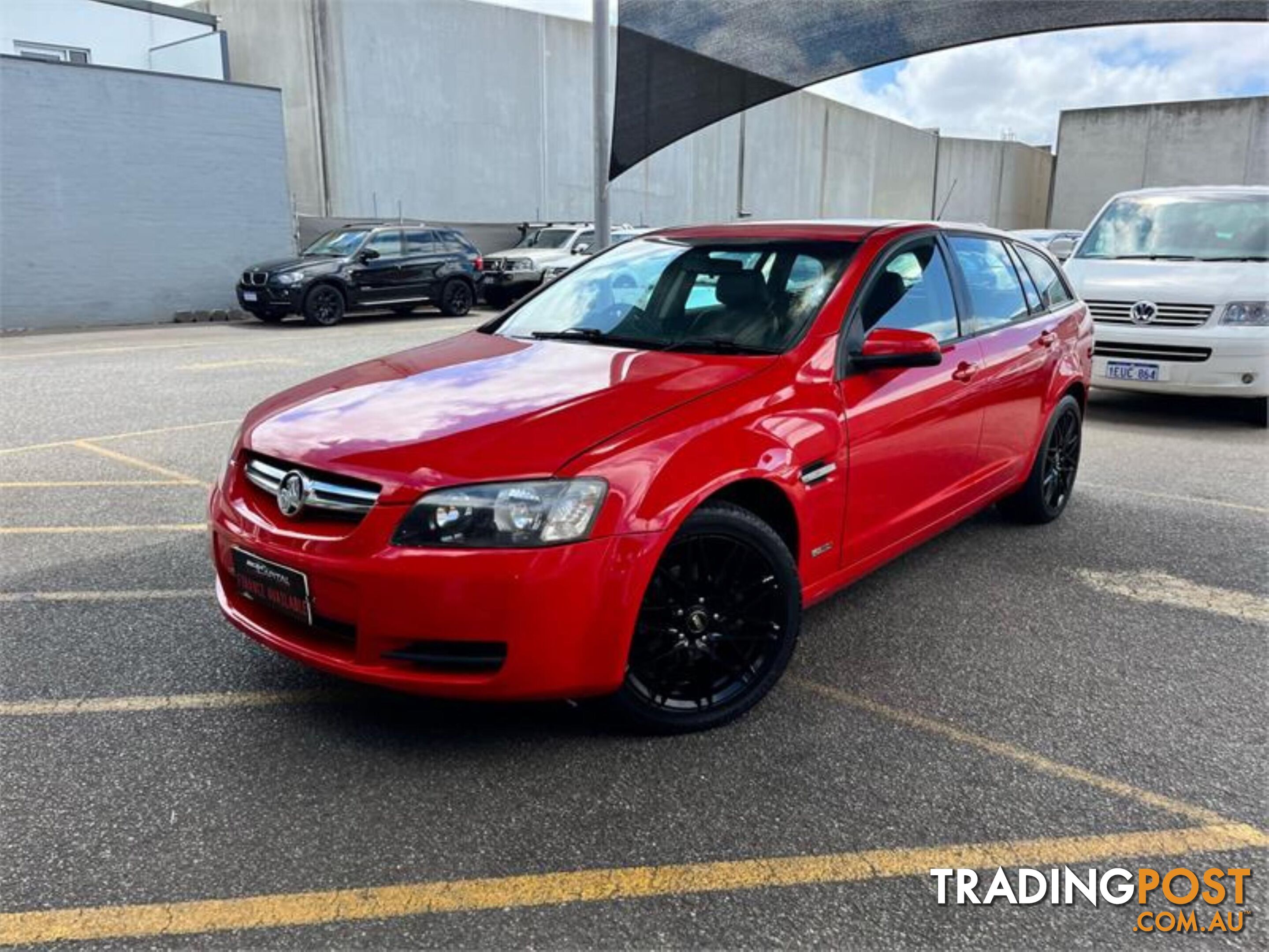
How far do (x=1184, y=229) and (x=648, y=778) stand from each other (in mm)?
8147

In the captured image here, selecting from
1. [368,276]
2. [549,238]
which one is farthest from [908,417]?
[549,238]

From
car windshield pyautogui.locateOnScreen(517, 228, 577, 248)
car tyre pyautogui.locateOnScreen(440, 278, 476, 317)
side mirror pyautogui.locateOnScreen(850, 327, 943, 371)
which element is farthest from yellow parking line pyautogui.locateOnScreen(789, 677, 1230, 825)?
car windshield pyautogui.locateOnScreen(517, 228, 577, 248)

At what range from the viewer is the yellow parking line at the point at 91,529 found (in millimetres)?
4875

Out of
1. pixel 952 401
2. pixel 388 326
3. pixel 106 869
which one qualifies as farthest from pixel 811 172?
pixel 106 869

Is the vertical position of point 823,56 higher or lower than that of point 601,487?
higher

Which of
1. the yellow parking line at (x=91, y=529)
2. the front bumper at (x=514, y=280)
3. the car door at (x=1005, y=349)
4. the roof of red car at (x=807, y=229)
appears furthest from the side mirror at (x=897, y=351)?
the front bumper at (x=514, y=280)

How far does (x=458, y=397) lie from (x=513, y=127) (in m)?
23.7

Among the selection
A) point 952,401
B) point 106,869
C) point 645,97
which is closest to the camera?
point 106,869

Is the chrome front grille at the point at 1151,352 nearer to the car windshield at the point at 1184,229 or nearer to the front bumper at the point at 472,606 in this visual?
the car windshield at the point at 1184,229

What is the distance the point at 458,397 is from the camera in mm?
3104

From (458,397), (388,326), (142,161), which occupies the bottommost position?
(388,326)

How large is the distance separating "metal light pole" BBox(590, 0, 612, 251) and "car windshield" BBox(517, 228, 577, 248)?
1005cm

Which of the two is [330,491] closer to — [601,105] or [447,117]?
[601,105]

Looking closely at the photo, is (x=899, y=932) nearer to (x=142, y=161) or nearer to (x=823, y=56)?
(x=823, y=56)
